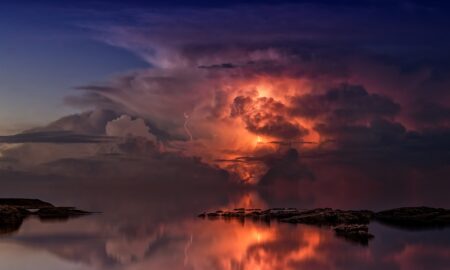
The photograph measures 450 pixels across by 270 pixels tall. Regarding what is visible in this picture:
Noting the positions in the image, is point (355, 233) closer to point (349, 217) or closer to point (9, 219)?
point (349, 217)

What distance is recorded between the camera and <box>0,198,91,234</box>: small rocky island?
78.9m

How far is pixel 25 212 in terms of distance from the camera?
329 feet

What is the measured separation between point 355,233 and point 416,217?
1175 inches

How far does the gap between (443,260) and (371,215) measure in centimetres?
5165

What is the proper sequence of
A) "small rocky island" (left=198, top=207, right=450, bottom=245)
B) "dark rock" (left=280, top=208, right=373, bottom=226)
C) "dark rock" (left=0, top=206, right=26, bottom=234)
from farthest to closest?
1. "dark rock" (left=280, top=208, right=373, bottom=226)
2. "small rocky island" (left=198, top=207, right=450, bottom=245)
3. "dark rock" (left=0, top=206, right=26, bottom=234)

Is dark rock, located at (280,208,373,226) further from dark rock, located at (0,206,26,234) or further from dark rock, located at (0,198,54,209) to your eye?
dark rock, located at (0,198,54,209)

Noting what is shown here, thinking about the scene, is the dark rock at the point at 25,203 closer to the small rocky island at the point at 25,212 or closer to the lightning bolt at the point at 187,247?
the small rocky island at the point at 25,212

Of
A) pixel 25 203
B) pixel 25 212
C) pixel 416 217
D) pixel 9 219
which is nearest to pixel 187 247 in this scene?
pixel 9 219

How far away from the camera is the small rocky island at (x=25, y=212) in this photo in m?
78.9

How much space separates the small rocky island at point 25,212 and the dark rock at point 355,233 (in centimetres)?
4101

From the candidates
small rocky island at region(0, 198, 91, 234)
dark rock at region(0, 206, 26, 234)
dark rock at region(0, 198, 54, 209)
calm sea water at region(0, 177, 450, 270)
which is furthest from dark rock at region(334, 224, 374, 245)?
dark rock at region(0, 198, 54, 209)

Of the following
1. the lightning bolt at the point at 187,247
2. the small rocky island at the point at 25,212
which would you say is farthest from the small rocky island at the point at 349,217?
the small rocky island at the point at 25,212

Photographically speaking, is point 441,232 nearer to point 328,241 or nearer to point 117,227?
point 328,241

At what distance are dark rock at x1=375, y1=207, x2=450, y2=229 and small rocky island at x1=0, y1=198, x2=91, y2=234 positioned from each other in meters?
54.2
